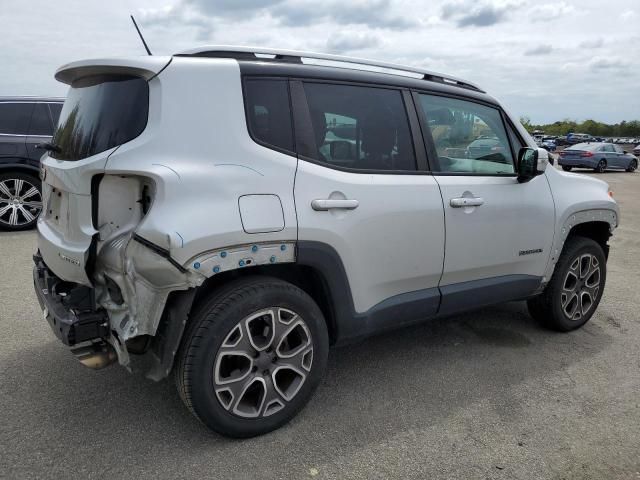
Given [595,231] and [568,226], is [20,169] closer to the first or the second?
[568,226]

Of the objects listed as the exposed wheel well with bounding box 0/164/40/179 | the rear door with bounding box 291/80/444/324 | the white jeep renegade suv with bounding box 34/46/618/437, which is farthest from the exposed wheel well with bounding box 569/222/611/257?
the exposed wheel well with bounding box 0/164/40/179

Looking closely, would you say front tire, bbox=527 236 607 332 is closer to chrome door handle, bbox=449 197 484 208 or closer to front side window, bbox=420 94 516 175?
front side window, bbox=420 94 516 175

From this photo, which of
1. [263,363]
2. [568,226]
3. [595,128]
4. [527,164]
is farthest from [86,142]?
[595,128]

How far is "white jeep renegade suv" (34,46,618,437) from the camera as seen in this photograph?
8.03 feet

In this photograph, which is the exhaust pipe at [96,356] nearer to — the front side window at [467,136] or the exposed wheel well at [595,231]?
the front side window at [467,136]

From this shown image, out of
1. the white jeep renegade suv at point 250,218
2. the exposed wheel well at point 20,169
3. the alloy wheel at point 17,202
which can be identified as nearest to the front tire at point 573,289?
the white jeep renegade suv at point 250,218

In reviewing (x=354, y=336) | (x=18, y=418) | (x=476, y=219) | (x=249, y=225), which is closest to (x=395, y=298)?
(x=354, y=336)

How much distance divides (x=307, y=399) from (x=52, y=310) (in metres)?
1.40

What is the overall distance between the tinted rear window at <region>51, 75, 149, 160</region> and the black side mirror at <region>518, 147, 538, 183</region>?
2.49m

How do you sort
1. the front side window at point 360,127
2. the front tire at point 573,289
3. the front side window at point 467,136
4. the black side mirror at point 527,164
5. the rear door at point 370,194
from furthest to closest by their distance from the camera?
the front tire at point 573,289
the black side mirror at point 527,164
the front side window at point 467,136
the front side window at point 360,127
the rear door at point 370,194

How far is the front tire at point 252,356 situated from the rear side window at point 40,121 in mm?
6394

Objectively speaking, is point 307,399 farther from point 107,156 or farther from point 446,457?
point 107,156

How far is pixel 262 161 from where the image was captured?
2609mm

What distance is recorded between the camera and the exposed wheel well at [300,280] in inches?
104
